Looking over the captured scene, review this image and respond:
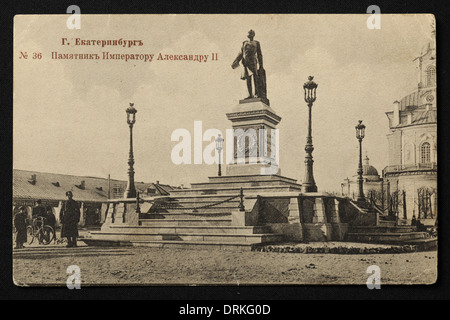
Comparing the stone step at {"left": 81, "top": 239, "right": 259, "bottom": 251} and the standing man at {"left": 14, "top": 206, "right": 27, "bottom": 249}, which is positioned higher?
the standing man at {"left": 14, "top": 206, "right": 27, "bottom": 249}

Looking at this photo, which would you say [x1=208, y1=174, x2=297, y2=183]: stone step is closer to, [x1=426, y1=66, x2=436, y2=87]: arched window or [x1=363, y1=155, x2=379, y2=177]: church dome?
[x1=363, y1=155, x2=379, y2=177]: church dome

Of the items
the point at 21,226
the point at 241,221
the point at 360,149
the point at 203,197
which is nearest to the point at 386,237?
the point at 360,149

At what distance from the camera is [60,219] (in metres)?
10.1

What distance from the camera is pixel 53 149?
984 centimetres

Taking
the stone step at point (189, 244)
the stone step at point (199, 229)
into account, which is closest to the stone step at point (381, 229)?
the stone step at point (199, 229)

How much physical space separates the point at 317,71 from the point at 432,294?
14.6ft

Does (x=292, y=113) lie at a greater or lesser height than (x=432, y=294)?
Answer: greater

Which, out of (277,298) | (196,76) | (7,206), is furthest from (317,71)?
(7,206)

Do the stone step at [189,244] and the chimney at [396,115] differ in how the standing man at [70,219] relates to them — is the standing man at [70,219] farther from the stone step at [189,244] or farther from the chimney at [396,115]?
the chimney at [396,115]

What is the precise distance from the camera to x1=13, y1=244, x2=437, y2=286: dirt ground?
9.41 m

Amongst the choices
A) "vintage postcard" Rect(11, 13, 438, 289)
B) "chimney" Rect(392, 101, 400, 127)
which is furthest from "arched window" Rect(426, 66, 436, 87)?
"chimney" Rect(392, 101, 400, 127)

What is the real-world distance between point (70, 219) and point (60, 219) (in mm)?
181

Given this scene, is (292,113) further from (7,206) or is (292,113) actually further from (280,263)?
(7,206)

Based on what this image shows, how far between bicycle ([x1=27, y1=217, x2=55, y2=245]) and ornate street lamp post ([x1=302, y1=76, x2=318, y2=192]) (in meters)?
4.82
